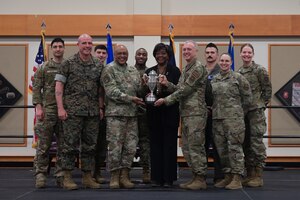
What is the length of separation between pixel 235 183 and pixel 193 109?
1015mm

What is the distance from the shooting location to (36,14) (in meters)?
9.89

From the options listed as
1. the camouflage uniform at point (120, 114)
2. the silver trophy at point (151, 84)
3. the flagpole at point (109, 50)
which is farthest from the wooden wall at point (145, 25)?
the silver trophy at point (151, 84)

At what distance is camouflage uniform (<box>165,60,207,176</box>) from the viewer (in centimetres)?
558

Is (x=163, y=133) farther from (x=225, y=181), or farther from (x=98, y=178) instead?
(x=98, y=178)

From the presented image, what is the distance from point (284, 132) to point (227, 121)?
4312mm

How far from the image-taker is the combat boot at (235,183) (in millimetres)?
5703

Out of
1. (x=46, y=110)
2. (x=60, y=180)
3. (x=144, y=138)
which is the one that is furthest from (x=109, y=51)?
(x=60, y=180)

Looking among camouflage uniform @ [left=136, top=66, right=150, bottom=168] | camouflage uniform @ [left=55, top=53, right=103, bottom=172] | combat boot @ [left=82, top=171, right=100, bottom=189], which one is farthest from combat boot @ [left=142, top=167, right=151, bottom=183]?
camouflage uniform @ [left=55, top=53, right=103, bottom=172]

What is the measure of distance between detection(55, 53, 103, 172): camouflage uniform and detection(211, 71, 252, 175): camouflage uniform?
4.73 ft

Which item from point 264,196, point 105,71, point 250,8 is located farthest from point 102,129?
point 250,8

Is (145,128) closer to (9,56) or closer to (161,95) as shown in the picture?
(161,95)

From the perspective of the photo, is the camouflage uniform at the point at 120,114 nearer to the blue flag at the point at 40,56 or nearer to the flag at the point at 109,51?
the flag at the point at 109,51

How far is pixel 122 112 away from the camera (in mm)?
5664

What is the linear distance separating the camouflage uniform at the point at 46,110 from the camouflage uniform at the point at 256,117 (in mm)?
2350
